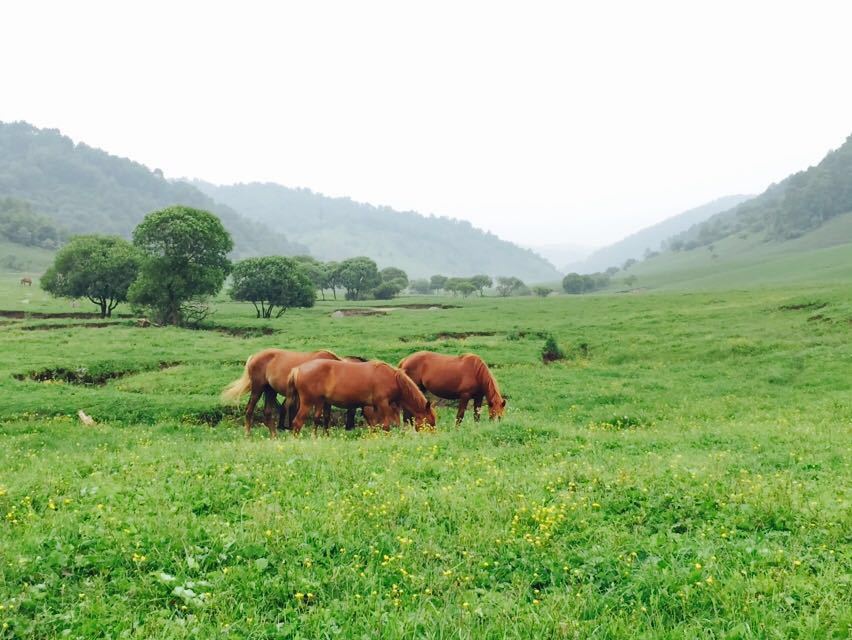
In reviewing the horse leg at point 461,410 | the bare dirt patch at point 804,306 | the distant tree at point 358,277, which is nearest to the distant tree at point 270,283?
the horse leg at point 461,410

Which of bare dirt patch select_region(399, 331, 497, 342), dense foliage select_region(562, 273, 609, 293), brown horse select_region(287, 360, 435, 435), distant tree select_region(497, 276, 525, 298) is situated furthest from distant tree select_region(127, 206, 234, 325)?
dense foliage select_region(562, 273, 609, 293)

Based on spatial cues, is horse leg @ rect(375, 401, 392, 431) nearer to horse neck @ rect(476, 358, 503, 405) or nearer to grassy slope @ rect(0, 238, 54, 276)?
horse neck @ rect(476, 358, 503, 405)

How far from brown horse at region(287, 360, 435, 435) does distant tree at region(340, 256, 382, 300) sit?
104 metres

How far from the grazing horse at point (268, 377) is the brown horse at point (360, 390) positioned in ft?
5.81

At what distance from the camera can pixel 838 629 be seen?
4906mm

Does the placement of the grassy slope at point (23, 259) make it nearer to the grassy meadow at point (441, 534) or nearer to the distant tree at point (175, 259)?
the distant tree at point (175, 259)

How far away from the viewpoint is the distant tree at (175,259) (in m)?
46.8

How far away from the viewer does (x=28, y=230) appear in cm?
18862

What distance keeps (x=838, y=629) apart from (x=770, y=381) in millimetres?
21666

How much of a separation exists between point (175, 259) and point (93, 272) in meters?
13.7

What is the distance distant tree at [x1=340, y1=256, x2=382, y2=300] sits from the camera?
119 m

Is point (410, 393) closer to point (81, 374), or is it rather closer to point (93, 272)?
point (81, 374)

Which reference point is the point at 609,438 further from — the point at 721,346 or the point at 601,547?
the point at 721,346

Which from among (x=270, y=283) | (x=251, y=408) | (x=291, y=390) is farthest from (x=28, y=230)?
(x=291, y=390)
